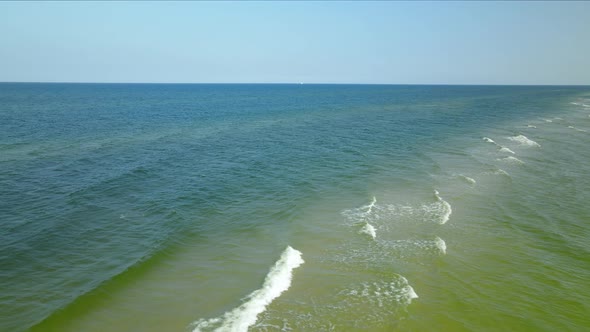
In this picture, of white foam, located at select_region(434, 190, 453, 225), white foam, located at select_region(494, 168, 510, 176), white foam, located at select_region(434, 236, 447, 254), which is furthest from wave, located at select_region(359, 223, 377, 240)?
white foam, located at select_region(494, 168, 510, 176)

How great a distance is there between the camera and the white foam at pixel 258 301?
38.5ft

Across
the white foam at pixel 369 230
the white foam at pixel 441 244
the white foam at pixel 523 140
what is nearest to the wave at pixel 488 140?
the white foam at pixel 523 140

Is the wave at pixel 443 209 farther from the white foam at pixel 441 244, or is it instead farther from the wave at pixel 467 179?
the wave at pixel 467 179

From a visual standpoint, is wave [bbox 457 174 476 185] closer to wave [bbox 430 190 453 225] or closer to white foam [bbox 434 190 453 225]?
white foam [bbox 434 190 453 225]

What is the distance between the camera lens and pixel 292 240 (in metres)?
18.3

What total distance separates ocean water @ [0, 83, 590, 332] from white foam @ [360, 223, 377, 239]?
0.43ft

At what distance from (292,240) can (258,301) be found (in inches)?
216

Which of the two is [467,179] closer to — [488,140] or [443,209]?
[443,209]

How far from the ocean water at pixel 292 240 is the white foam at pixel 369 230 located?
0.13 metres

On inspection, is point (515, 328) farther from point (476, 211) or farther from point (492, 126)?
point (492, 126)

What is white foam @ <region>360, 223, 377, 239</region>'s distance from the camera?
1863 centimetres

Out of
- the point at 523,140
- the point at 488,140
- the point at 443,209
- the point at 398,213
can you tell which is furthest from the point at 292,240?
the point at 523,140

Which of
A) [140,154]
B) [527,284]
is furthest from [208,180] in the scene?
[527,284]

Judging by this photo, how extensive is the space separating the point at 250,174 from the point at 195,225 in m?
10.6
